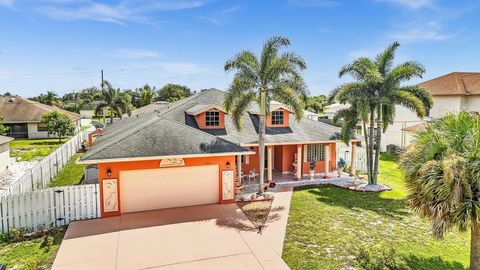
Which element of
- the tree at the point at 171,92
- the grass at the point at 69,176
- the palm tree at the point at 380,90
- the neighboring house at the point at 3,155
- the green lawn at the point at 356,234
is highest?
the tree at the point at 171,92

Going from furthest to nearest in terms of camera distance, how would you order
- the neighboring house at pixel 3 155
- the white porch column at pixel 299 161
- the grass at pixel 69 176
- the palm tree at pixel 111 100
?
1. the palm tree at pixel 111 100
2. the neighboring house at pixel 3 155
3. the white porch column at pixel 299 161
4. the grass at pixel 69 176

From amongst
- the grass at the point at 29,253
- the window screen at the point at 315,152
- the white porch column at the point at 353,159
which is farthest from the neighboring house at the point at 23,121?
the white porch column at the point at 353,159

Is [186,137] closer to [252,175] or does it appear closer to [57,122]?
[252,175]

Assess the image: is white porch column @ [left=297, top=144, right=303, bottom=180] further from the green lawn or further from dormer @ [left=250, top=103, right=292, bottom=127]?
the green lawn

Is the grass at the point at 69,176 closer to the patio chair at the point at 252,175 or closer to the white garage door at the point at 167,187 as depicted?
the white garage door at the point at 167,187

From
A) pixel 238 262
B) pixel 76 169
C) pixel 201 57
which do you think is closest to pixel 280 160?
pixel 238 262

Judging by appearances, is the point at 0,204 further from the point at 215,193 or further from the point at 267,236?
the point at 267,236

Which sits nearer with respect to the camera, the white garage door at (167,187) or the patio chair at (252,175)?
the white garage door at (167,187)
